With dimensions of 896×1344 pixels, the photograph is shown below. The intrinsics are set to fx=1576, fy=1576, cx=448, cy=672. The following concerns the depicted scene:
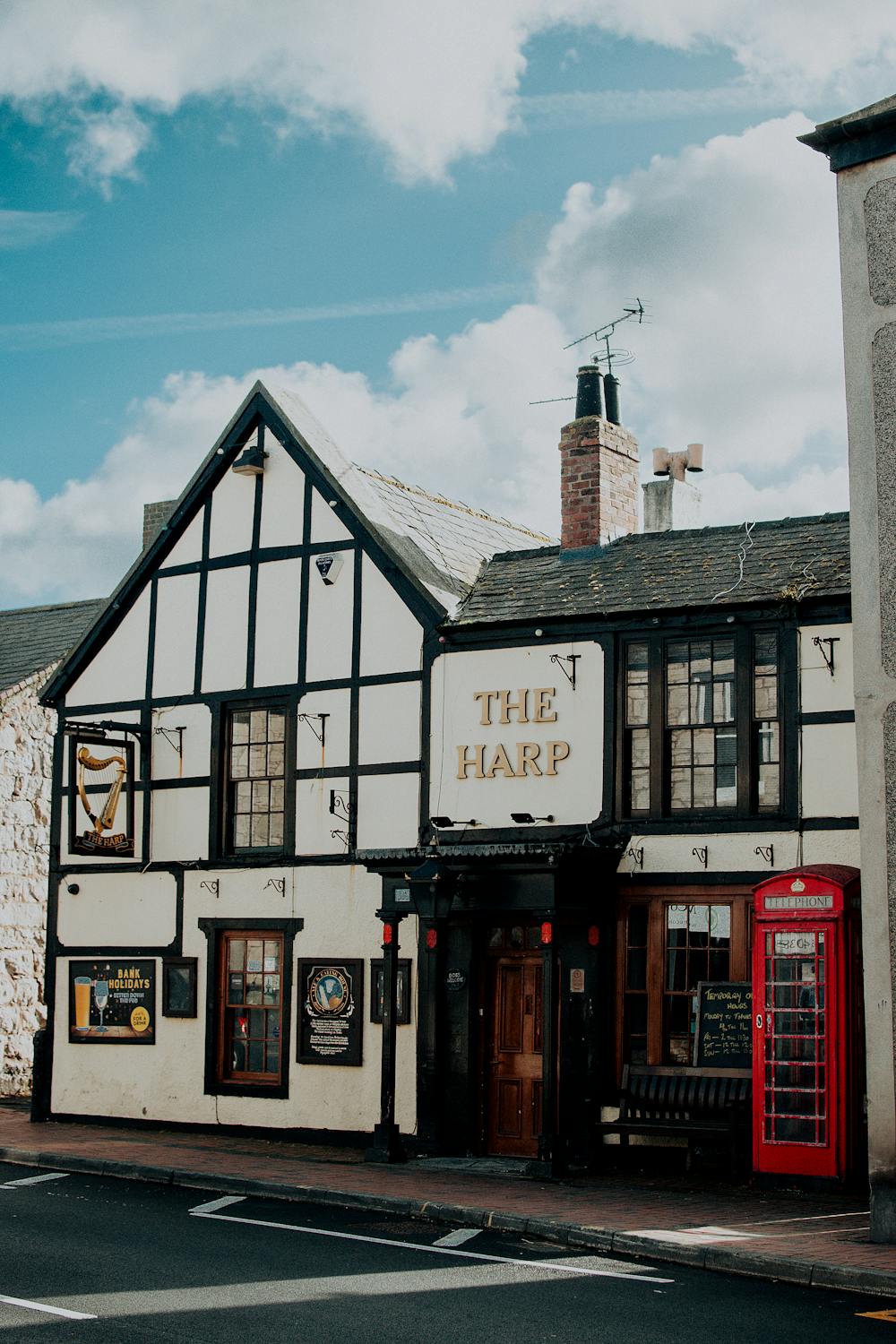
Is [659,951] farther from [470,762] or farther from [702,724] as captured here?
[470,762]

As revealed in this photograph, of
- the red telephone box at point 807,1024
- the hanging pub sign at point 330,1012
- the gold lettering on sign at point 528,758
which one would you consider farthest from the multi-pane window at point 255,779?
the red telephone box at point 807,1024

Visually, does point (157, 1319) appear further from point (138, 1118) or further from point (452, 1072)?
point (138, 1118)

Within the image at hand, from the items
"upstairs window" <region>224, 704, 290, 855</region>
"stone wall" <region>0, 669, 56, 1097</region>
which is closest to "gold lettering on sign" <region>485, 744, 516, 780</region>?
"upstairs window" <region>224, 704, 290, 855</region>

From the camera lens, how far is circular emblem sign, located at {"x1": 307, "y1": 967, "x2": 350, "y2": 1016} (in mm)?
17281

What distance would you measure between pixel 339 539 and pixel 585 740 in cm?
397

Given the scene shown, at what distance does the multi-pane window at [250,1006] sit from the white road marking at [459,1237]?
18.8 feet

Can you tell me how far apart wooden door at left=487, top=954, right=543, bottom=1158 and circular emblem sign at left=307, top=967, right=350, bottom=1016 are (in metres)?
1.80

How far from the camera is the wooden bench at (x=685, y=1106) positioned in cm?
1464

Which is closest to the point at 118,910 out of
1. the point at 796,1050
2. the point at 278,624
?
the point at 278,624

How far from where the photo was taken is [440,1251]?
1130 centimetres

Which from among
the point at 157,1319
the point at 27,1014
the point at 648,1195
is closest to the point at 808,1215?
the point at 648,1195

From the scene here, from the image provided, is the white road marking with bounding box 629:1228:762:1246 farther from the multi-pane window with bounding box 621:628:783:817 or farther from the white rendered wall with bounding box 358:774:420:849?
the white rendered wall with bounding box 358:774:420:849

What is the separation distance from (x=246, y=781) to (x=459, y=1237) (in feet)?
25.4

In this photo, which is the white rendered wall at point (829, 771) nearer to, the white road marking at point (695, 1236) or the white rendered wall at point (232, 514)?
the white road marking at point (695, 1236)
